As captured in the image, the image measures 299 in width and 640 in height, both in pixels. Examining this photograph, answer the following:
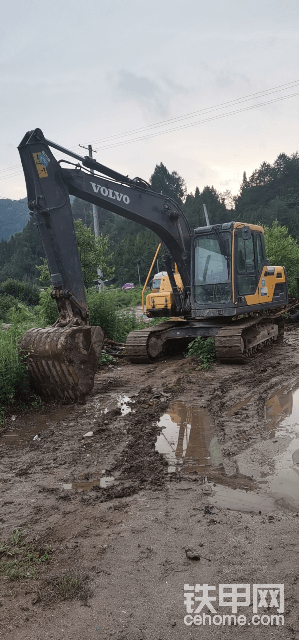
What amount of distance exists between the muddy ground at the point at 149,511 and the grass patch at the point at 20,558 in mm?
36

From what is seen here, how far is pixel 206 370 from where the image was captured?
33.1 ft

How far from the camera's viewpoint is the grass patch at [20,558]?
325cm

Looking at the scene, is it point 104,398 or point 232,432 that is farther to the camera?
point 104,398

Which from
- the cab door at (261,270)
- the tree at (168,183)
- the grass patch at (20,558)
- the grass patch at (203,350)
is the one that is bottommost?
the grass patch at (20,558)

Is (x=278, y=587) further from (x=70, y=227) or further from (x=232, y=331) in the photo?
(x=232, y=331)

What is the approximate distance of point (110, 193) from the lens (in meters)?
9.27

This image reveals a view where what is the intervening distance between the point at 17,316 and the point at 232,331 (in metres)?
6.14

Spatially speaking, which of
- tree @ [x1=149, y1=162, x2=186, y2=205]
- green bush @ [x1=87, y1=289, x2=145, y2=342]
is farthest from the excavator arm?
tree @ [x1=149, y1=162, x2=186, y2=205]

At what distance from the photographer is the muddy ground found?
9.27 feet

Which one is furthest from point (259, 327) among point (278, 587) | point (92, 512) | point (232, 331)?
point (278, 587)

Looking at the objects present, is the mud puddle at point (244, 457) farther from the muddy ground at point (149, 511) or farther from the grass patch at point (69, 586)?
the grass patch at point (69, 586)

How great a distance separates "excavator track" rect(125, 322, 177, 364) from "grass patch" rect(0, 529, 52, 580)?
24.6ft

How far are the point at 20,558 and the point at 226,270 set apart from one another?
828cm

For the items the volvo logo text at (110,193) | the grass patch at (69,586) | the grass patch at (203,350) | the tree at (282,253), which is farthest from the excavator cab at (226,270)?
the tree at (282,253)
